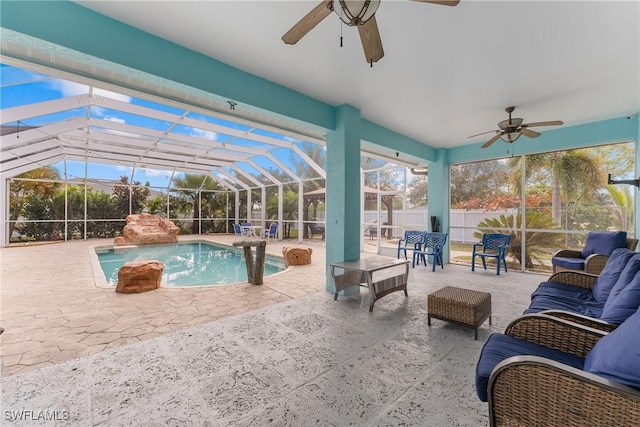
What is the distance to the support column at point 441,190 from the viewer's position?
277 inches

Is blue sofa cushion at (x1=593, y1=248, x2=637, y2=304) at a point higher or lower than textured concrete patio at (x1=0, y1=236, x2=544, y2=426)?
higher

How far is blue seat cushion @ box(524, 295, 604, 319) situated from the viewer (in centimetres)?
230

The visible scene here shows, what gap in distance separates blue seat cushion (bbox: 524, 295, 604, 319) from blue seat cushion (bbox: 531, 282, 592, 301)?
3.1 inches

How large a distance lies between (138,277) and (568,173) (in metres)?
9.15

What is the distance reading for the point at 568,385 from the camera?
47.6 inches

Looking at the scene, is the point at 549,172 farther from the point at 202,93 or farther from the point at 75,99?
the point at 75,99

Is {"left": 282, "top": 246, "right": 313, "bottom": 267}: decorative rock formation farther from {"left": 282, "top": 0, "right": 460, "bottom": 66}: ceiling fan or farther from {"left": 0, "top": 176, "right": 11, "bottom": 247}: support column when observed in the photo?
{"left": 0, "top": 176, "right": 11, "bottom": 247}: support column

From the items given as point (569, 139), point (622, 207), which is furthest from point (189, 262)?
point (622, 207)

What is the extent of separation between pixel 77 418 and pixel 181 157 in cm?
894

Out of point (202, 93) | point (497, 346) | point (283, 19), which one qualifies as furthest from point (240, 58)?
point (497, 346)

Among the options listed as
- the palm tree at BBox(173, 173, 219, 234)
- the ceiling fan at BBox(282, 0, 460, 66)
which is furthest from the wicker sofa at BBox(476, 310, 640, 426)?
the palm tree at BBox(173, 173, 219, 234)

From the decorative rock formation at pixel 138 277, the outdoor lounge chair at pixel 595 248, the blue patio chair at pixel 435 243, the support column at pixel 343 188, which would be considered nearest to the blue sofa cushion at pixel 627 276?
the outdoor lounge chair at pixel 595 248

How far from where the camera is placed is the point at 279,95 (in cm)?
368

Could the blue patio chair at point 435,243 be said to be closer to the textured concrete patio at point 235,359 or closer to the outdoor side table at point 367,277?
the textured concrete patio at point 235,359
